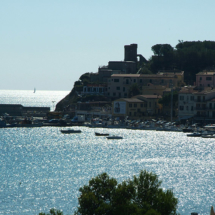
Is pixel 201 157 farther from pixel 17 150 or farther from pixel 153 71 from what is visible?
pixel 153 71

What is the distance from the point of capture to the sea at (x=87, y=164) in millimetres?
50875

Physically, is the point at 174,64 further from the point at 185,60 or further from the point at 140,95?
the point at 140,95

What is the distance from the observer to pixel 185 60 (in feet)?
477

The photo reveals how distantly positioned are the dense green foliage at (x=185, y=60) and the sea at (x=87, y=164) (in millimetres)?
37798

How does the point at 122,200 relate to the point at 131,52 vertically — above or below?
below

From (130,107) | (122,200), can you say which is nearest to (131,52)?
(130,107)

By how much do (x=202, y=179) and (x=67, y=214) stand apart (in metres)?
19.7

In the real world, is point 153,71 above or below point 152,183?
above

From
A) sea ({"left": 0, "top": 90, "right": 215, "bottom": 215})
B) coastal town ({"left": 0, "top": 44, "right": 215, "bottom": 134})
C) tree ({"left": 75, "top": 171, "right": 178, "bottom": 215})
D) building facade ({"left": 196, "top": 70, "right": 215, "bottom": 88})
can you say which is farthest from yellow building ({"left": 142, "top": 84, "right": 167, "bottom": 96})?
tree ({"left": 75, "top": 171, "right": 178, "bottom": 215})

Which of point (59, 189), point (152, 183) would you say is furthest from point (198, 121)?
point (152, 183)

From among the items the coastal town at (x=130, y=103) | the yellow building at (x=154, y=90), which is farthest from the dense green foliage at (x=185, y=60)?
the yellow building at (x=154, y=90)

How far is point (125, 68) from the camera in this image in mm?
149250

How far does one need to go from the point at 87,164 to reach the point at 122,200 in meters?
42.1

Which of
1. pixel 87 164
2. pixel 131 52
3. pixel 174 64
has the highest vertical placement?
pixel 131 52
